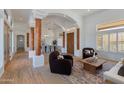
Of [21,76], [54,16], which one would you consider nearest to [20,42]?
Result: [54,16]

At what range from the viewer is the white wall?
23.0 ft

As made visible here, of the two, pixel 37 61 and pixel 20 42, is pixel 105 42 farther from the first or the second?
pixel 20 42

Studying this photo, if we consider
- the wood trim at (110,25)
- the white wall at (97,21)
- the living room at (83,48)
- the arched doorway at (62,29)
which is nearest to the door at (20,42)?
the arched doorway at (62,29)

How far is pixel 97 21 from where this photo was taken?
847 cm

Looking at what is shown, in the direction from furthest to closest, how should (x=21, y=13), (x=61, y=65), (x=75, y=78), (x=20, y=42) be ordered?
(x=20, y=42) < (x=21, y=13) < (x=61, y=65) < (x=75, y=78)

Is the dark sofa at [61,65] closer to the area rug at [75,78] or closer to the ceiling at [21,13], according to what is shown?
the area rug at [75,78]

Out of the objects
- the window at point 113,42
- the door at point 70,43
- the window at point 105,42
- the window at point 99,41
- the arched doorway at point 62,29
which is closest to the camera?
the window at point 113,42

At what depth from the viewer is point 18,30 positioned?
14117 millimetres

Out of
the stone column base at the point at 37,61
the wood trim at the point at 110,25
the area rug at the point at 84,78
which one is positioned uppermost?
the wood trim at the point at 110,25

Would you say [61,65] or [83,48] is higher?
[83,48]

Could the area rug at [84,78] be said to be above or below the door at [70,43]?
below

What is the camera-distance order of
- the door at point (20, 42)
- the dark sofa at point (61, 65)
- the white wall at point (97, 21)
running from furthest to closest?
the door at point (20, 42) → the white wall at point (97, 21) → the dark sofa at point (61, 65)

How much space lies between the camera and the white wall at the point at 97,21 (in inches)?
276
